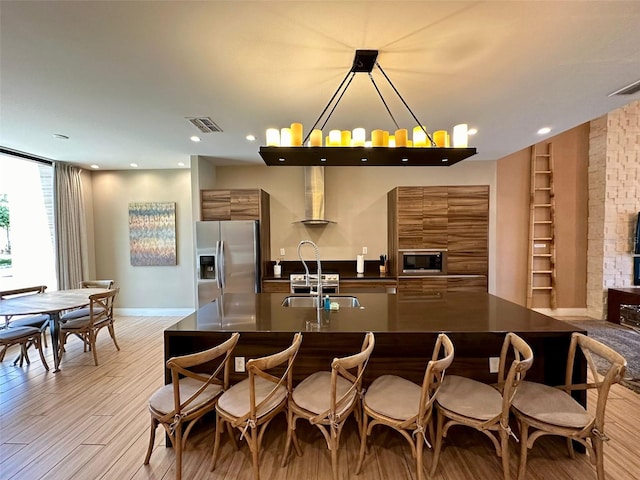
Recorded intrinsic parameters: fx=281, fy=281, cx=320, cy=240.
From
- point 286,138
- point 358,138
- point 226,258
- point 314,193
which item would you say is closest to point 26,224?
point 226,258

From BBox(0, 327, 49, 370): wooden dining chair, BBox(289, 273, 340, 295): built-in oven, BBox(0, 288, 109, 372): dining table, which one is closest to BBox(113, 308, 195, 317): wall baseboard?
BBox(0, 288, 109, 372): dining table

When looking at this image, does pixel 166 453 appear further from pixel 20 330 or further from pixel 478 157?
pixel 478 157

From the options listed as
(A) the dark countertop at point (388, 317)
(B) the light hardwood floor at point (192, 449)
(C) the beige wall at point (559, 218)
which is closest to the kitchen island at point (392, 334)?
(A) the dark countertop at point (388, 317)

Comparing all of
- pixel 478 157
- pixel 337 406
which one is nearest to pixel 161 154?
pixel 337 406

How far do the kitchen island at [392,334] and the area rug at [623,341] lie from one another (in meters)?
1.75

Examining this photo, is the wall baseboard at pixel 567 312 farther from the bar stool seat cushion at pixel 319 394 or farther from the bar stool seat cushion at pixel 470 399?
the bar stool seat cushion at pixel 319 394

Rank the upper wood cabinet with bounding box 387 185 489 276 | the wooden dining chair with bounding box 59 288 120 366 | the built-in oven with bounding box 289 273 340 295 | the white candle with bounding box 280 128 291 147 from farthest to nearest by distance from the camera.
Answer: the upper wood cabinet with bounding box 387 185 489 276 < the built-in oven with bounding box 289 273 340 295 < the wooden dining chair with bounding box 59 288 120 366 < the white candle with bounding box 280 128 291 147

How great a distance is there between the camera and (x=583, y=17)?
1.62 meters

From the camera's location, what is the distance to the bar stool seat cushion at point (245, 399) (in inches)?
65.7

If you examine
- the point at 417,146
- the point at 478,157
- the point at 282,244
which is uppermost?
the point at 478,157

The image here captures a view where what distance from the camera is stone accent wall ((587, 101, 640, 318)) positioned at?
185 inches

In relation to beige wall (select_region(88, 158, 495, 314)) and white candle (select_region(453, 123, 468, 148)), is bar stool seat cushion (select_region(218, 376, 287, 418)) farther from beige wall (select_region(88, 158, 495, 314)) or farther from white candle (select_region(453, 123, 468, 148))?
beige wall (select_region(88, 158, 495, 314))

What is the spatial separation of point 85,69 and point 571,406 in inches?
156

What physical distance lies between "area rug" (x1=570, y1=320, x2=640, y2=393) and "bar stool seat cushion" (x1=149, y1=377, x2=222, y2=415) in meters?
3.89
